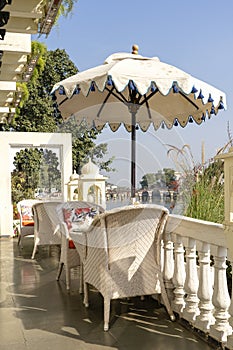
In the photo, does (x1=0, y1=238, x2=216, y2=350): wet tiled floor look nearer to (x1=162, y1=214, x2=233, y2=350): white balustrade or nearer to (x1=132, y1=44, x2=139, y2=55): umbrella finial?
(x1=162, y1=214, x2=233, y2=350): white balustrade

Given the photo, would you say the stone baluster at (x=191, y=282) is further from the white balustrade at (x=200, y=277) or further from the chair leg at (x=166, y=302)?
the chair leg at (x=166, y=302)

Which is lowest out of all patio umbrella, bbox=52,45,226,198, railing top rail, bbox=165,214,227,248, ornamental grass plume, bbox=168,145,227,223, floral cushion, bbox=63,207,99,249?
floral cushion, bbox=63,207,99,249

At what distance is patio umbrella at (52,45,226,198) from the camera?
11.9 ft

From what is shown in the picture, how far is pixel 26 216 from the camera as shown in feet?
24.7

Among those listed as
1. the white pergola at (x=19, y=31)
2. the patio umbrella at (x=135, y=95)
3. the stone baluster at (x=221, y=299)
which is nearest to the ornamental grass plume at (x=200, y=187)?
the patio umbrella at (x=135, y=95)

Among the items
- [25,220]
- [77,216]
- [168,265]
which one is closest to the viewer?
[168,265]

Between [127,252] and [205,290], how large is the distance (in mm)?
694

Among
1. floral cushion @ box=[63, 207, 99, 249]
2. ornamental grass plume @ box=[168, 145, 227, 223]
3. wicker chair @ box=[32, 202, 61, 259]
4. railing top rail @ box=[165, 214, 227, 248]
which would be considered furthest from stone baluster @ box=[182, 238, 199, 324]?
wicker chair @ box=[32, 202, 61, 259]

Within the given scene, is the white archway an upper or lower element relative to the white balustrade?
upper

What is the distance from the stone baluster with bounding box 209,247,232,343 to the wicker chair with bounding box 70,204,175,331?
0.64 meters

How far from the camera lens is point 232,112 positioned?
470 centimetres

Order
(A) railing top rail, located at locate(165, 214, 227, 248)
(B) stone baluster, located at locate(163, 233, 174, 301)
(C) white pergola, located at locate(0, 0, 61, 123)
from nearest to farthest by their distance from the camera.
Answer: (A) railing top rail, located at locate(165, 214, 227, 248), (B) stone baluster, located at locate(163, 233, 174, 301), (C) white pergola, located at locate(0, 0, 61, 123)

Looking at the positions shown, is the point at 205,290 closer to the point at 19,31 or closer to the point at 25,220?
the point at 19,31

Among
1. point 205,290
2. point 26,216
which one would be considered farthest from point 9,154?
point 205,290
